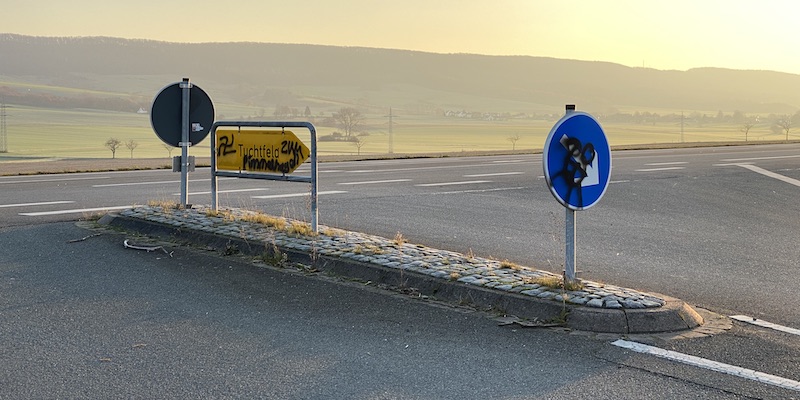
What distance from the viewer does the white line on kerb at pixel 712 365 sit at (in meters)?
4.61

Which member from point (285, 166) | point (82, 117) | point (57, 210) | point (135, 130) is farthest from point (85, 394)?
point (82, 117)

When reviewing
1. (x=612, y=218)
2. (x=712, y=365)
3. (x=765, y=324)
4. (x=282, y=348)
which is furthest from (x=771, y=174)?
(x=282, y=348)

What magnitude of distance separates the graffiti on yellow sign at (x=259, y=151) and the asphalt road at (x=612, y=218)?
1.43 meters

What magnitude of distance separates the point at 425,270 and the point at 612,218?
5952 mm

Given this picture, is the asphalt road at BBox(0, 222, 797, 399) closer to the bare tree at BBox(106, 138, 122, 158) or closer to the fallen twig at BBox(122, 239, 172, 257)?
the fallen twig at BBox(122, 239, 172, 257)

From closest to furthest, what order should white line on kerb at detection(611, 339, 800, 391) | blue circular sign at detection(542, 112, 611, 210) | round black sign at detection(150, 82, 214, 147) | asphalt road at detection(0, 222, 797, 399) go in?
asphalt road at detection(0, 222, 797, 399) → white line on kerb at detection(611, 339, 800, 391) → blue circular sign at detection(542, 112, 611, 210) → round black sign at detection(150, 82, 214, 147)

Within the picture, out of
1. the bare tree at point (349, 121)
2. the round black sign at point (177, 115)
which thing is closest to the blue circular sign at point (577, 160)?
the round black sign at point (177, 115)

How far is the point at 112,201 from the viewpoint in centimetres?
1331

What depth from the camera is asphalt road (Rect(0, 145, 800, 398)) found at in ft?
22.0

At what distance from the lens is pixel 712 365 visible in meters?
4.90

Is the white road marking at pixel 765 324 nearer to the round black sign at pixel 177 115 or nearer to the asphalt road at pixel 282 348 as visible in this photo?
the asphalt road at pixel 282 348

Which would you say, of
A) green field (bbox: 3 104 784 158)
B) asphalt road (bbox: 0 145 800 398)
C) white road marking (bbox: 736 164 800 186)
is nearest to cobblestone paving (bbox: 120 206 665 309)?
asphalt road (bbox: 0 145 800 398)

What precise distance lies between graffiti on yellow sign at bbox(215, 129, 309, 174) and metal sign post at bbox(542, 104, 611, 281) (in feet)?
11.8

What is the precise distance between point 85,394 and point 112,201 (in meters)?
9.43
